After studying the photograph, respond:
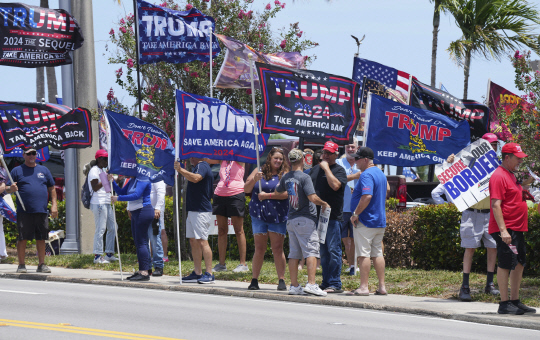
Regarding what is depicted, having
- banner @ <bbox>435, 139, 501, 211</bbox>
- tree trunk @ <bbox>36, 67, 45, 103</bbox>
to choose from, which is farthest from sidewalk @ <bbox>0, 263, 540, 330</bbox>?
tree trunk @ <bbox>36, 67, 45, 103</bbox>

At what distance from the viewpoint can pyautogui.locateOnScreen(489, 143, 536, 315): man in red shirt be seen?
9.12 meters

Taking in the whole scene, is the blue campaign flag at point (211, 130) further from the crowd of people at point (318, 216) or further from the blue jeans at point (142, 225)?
the blue jeans at point (142, 225)

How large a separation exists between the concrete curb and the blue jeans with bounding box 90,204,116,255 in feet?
5.81

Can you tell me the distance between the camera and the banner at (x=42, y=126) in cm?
1502

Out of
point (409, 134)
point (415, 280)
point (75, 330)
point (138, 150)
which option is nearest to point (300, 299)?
point (415, 280)

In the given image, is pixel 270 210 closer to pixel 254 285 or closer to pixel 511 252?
pixel 254 285

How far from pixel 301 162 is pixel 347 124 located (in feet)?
6.07

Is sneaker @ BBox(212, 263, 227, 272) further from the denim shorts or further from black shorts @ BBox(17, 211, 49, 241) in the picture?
black shorts @ BBox(17, 211, 49, 241)

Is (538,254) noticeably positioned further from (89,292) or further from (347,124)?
(89,292)

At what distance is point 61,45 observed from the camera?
16984 mm

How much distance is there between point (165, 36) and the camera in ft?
48.4

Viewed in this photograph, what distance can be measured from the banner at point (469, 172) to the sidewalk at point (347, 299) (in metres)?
1.44

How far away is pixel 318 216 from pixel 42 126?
657cm

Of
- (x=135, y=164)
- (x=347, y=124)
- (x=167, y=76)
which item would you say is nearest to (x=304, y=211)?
(x=347, y=124)
